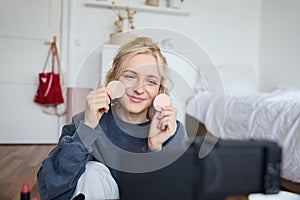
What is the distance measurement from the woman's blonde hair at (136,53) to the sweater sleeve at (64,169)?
0.27 feet

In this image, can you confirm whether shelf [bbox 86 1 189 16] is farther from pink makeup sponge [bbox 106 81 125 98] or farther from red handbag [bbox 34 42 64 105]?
pink makeup sponge [bbox 106 81 125 98]

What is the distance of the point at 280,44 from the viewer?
103 inches

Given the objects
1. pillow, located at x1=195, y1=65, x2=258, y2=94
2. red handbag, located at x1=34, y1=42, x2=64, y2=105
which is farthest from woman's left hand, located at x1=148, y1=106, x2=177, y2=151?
pillow, located at x1=195, y1=65, x2=258, y2=94

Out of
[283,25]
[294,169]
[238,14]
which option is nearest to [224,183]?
[294,169]

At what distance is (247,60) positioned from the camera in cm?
288

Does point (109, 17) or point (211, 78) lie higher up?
point (109, 17)

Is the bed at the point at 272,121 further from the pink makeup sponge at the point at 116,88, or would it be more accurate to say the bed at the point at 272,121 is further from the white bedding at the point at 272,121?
the pink makeup sponge at the point at 116,88

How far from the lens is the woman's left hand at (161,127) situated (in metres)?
0.35

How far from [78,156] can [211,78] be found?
0.21m

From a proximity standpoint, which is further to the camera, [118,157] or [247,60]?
[247,60]

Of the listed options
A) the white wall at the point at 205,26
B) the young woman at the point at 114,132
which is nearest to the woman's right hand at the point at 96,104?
the young woman at the point at 114,132

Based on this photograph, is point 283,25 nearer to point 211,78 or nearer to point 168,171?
point 211,78

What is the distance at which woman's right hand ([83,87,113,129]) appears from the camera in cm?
35

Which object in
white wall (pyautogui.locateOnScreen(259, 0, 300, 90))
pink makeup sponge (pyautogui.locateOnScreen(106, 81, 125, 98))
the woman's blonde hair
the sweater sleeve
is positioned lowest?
the sweater sleeve
